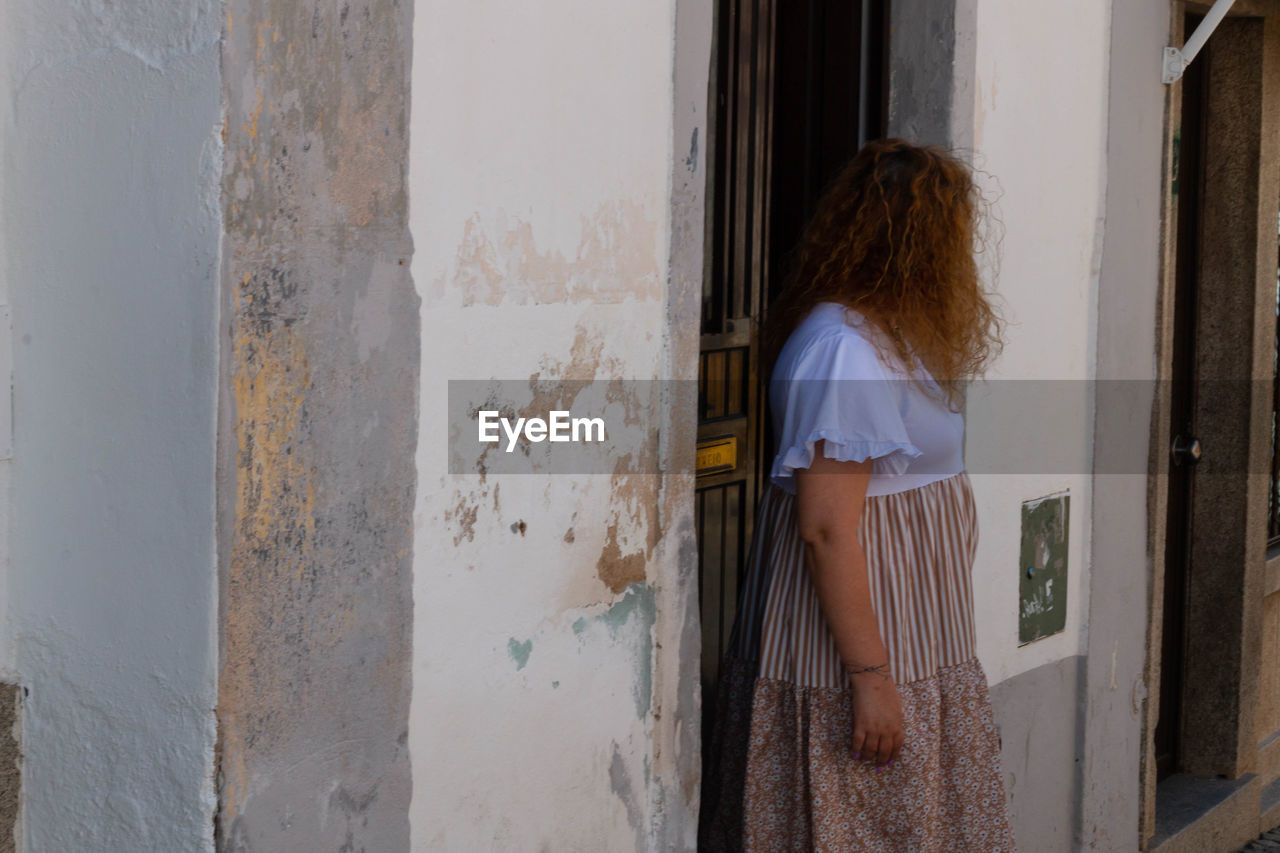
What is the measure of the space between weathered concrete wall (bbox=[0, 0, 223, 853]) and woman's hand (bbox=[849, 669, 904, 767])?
117cm

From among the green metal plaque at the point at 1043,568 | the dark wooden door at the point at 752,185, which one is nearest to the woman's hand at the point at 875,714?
the dark wooden door at the point at 752,185

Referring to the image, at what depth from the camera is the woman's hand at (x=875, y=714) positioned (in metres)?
2.72

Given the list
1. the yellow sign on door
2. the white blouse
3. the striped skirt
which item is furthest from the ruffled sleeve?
the yellow sign on door

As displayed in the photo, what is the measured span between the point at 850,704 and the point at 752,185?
123 centimetres

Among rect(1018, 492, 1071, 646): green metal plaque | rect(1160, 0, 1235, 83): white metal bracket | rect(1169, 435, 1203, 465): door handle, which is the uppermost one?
rect(1160, 0, 1235, 83): white metal bracket

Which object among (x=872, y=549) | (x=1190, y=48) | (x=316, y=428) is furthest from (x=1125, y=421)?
(x=316, y=428)

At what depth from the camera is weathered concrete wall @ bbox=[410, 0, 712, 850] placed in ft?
7.79

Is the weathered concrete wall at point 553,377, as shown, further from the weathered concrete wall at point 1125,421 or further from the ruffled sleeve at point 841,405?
the weathered concrete wall at point 1125,421

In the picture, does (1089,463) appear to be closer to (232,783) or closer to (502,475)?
(502,475)

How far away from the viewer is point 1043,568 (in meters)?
4.16

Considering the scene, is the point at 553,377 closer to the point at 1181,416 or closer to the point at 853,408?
the point at 853,408

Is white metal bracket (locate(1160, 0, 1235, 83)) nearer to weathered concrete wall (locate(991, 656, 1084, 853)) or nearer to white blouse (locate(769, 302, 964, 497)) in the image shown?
weathered concrete wall (locate(991, 656, 1084, 853))

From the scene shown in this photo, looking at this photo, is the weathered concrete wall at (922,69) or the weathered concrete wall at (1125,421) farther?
the weathered concrete wall at (1125,421)

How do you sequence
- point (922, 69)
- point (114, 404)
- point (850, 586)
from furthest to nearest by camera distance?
1. point (922, 69)
2. point (850, 586)
3. point (114, 404)
